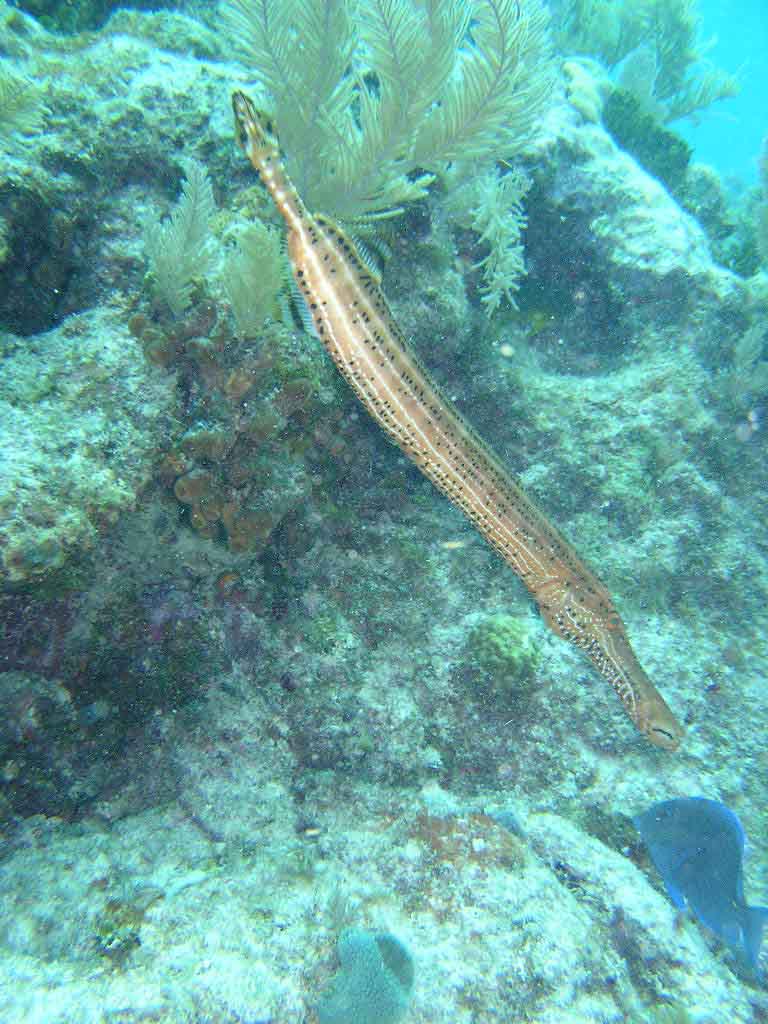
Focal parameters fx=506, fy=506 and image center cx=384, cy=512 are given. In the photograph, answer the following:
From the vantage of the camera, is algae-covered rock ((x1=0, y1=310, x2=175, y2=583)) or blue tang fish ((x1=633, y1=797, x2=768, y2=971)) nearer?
algae-covered rock ((x1=0, y1=310, x2=175, y2=583))

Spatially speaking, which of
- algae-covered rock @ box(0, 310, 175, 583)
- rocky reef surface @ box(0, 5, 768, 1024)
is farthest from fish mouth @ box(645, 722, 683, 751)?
algae-covered rock @ box(0, 310, 175, 583)

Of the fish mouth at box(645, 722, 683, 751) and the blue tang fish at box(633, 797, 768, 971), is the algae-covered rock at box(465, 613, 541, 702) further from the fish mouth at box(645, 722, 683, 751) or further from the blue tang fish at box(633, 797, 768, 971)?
the blue tang fish at box(633, 797, 768, 971)

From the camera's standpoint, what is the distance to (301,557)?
425 centimetres

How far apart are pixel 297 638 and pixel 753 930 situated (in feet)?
12.3

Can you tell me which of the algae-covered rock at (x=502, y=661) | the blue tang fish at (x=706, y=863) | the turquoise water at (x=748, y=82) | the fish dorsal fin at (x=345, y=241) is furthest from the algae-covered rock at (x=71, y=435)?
the turquoise water at (x=748, y=82)

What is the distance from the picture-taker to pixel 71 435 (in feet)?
9.22

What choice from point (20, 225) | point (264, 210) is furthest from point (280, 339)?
point (20, 225)

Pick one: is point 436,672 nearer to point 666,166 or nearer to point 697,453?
point 697,453

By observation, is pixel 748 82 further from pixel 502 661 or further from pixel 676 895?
pixel 676 895

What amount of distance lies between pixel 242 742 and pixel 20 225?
3.74 meters

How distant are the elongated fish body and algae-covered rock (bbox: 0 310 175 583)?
1.27m

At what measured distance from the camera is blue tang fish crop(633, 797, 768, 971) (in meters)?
3.45

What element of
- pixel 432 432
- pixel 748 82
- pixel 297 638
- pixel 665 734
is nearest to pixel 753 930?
pixel 665 734

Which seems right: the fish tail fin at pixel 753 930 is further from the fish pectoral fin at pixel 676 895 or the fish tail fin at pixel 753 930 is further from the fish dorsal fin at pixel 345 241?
the fish dorsal fin at pixel 345 241
